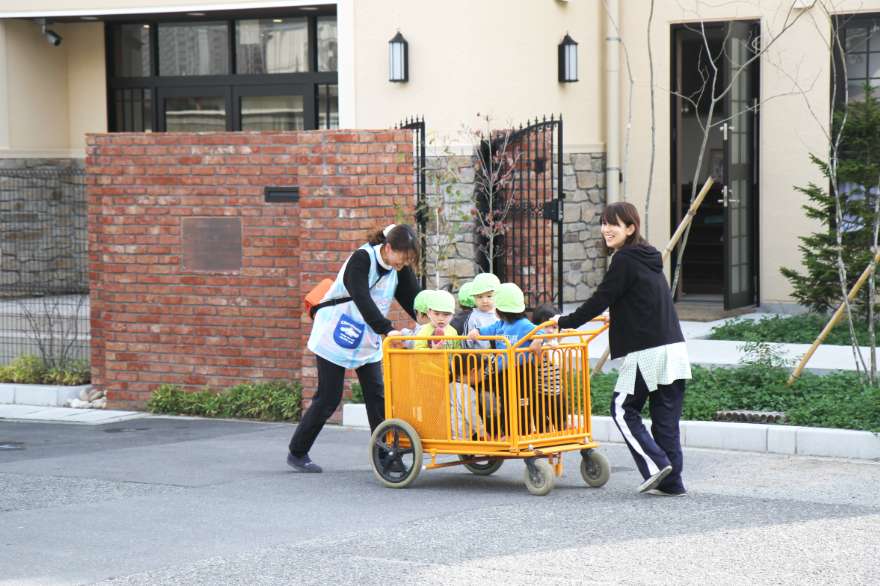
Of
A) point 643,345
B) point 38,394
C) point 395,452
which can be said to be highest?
point 643,345

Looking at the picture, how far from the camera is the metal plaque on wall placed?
12375 mm

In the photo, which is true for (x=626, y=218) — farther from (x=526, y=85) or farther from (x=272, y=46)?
(x=272, y=46)

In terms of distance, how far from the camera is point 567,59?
54.3 feet

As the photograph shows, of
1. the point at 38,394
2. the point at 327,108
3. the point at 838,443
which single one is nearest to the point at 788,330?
the point at 838,443

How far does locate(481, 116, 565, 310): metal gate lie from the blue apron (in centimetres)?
464

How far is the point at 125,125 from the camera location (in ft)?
65.5

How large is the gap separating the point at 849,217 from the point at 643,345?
25.1 ft

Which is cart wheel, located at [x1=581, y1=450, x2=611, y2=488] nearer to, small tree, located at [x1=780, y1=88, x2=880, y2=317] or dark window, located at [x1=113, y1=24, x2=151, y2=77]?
small tree, located at [x1=780, y1=88, x2=880, y2=317]

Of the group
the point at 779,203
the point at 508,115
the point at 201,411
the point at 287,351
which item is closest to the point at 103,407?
the point at 201,411

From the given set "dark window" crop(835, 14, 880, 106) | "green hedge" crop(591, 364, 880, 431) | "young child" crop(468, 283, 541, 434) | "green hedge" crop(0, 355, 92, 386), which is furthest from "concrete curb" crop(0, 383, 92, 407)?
"dark window" crop(835, 14, 880, 106)

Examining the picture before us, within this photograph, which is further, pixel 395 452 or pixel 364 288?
pixel 364 288

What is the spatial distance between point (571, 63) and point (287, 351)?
615 cm

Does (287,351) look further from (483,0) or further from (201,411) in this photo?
(483,0)

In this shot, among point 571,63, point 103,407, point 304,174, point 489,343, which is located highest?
point 571,63
